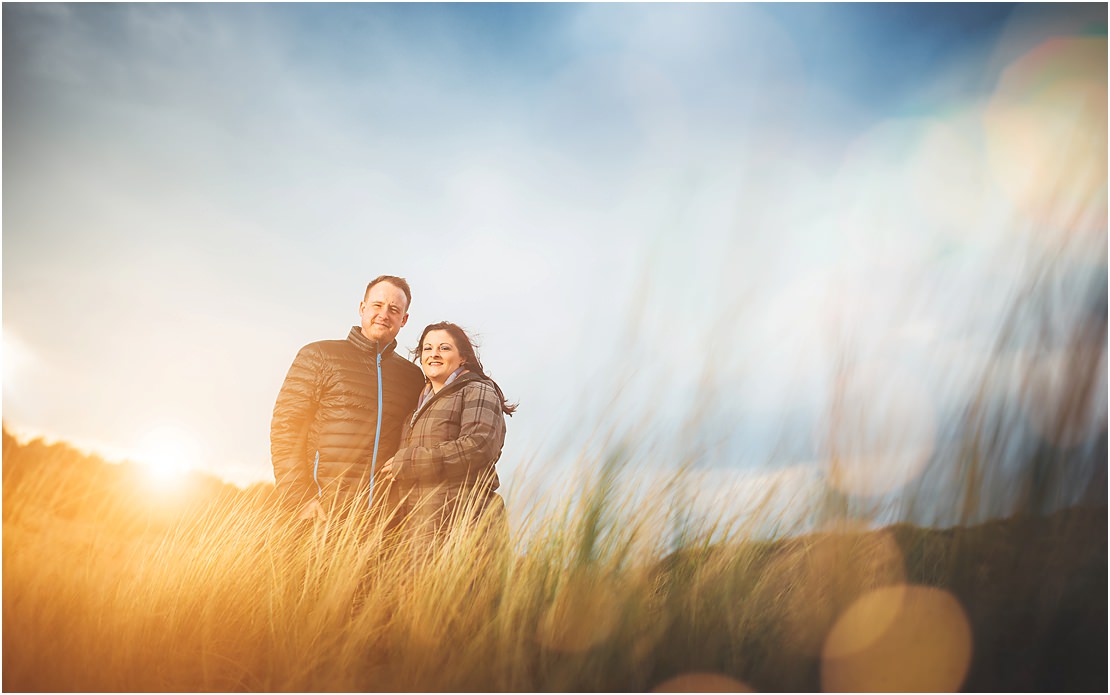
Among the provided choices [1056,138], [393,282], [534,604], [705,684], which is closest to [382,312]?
[393,282]

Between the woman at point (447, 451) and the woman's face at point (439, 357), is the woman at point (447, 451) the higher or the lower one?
the lower one

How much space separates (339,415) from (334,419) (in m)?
0.03

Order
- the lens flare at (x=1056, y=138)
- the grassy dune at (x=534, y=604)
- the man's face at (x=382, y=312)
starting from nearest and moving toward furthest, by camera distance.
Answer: the grassy dune at (x=534, y=604) < the lens flare at (x=1056, y=138) < the man's face at (x=382, y=312)

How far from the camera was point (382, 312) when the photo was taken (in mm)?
3586

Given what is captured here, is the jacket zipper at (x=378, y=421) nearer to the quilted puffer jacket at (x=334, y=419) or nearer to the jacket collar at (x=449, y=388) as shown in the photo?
the quilted puffer jacket at (x=334, y=419)

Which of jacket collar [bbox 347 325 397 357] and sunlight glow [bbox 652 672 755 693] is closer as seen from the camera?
sunlight glow [bbox 652 672 755 693]

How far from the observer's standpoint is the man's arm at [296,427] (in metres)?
3.28

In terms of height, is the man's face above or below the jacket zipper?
above

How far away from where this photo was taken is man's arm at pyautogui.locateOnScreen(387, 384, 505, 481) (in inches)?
119

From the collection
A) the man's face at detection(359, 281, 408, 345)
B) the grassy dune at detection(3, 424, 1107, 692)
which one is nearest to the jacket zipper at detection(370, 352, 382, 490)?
the man's face at detection(359, 281, 408, 345)

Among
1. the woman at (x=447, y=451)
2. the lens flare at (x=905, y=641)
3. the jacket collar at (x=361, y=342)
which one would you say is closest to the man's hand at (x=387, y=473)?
the woman at (x=447, y=451)

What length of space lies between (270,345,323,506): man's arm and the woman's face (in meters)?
0.57

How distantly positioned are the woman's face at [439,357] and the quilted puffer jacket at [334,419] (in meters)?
0.24

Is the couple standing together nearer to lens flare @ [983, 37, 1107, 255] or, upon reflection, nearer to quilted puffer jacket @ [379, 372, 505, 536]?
quilted puffer jacket @ [379, 372, 505, 536]
